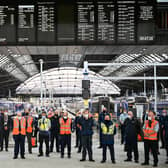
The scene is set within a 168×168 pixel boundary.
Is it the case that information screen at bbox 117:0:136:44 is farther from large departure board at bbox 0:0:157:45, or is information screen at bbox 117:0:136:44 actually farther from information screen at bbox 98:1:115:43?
information screen at bbox 98:1:115:43

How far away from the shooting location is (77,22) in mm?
9664

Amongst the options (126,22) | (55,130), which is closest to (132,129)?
(126,22)

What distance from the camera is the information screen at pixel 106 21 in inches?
376

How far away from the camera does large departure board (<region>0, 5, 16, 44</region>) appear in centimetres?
958

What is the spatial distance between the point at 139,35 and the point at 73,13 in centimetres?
200

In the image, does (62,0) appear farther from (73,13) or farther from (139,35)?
(139,35)

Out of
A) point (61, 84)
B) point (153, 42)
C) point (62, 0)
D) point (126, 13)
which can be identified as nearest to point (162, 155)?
point (153, 42)

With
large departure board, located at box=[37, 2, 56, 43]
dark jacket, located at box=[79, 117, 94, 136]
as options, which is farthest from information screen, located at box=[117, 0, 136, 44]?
dark jacket, located at box=[79, 117, 94, 136]

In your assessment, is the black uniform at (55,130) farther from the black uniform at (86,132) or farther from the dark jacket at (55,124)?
the black uniform at (86,132)

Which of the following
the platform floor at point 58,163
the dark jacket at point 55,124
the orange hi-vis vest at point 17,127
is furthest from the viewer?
the dark jacket at point 55,124

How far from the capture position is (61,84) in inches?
2571

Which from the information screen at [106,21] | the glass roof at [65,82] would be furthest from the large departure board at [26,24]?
the glass roof at [65,82]

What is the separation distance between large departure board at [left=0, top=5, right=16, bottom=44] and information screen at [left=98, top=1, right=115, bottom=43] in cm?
247

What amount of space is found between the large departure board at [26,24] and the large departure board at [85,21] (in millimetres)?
1314
